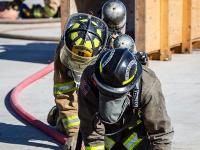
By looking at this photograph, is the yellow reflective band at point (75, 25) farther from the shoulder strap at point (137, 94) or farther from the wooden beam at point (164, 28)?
the wooden beam at point (164, 28)

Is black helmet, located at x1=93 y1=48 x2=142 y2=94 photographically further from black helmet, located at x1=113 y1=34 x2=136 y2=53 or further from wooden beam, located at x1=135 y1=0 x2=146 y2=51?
wooden beam, located at x1=135 y1=0 x2=146 y2=51

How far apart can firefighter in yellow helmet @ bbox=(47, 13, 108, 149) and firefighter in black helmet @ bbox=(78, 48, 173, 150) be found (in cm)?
90

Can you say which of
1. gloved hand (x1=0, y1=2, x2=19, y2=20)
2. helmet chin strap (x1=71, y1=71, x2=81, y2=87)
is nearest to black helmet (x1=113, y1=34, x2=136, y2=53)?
helmet chin strap (x1=71, y1=71, x2=81, y2=87)

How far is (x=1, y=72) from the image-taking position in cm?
958

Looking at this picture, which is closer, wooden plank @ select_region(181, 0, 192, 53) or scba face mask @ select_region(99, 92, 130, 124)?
scba face mask @ select_region(99, 92, 130, 124)

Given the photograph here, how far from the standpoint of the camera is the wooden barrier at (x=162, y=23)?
9.19m

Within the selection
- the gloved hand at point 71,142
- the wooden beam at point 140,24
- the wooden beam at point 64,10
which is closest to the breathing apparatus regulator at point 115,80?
the gloved hand at point 71,142

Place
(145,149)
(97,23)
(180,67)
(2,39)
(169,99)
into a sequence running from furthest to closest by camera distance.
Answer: (2,39) → (180,67) → (169,99) → (97,23) → (145,149)

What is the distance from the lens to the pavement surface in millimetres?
5715

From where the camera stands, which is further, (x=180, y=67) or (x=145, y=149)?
(x=180, y=67)

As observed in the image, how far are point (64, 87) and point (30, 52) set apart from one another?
22.2 feet

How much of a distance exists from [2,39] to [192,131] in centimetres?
906

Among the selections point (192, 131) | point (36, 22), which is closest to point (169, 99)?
point (192, 131)

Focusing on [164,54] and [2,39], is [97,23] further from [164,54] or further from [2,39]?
[2,39]
